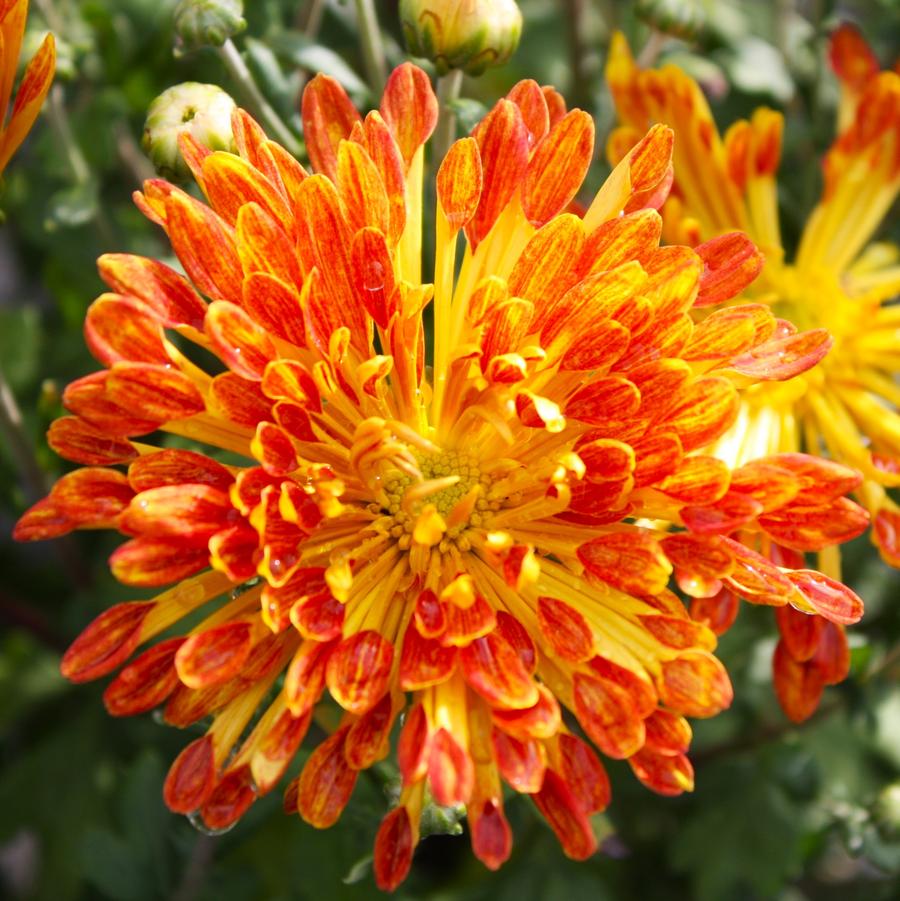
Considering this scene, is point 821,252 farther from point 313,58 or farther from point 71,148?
point 71,148

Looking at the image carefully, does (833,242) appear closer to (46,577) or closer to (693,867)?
(693,867)

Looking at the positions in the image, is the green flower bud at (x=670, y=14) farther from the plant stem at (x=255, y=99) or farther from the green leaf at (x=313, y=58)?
the plant stem at (x=255, y=99)

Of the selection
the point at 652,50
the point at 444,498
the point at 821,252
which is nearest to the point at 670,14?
the point at 652,50

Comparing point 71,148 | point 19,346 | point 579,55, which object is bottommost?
point 19,346

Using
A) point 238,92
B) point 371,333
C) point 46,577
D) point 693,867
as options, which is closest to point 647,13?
point 238,92

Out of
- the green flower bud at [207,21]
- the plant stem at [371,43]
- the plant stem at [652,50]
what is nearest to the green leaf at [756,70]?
the plant stem at [652,50]

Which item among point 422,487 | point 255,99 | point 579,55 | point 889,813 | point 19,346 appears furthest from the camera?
point 579,55
